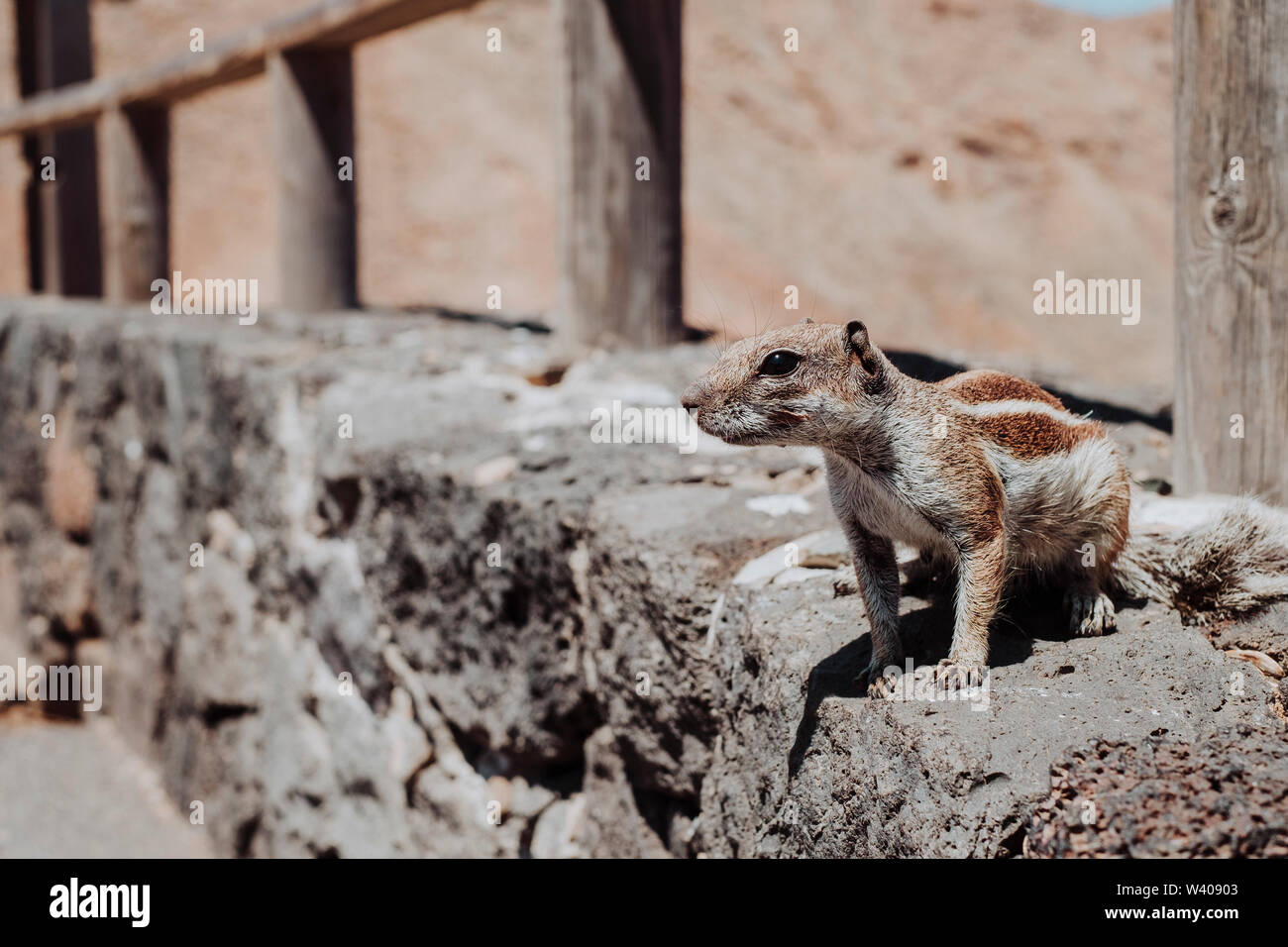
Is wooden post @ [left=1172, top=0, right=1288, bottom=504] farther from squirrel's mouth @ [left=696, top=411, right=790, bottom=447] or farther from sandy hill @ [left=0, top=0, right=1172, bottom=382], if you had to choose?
sandy hill @ [left=0, top=0, right=1172, bottom=382]

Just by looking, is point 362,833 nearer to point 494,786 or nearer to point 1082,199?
point 494,786

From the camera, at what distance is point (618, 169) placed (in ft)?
14.7

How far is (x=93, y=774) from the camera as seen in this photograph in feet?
18.5

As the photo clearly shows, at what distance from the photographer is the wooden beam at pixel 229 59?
5172 mm

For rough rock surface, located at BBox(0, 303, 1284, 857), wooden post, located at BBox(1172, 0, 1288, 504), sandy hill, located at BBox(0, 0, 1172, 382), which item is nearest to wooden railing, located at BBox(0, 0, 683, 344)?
rough rock surface, located at BBox(0, 303, 1284, 857)

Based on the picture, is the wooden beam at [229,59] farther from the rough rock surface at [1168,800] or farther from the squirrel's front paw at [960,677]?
the rough rock surface at [1168,800]

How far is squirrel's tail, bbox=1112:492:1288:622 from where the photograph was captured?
2.27 metres

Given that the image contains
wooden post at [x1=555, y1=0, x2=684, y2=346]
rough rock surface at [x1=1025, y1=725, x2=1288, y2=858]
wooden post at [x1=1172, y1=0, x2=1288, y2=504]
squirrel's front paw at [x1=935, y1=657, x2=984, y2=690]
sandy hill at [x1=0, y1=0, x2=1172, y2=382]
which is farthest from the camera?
sandy hill at [x1=0, y1=0, x2=1172, y2=382]

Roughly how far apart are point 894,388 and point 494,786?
173cm

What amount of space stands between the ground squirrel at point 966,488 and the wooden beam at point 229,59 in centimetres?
356

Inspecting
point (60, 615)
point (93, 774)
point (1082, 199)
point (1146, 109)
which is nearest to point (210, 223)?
point (60, 615)

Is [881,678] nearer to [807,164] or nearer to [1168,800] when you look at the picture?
[1168,800]

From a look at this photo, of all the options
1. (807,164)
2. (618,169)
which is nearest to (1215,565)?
(618,169)

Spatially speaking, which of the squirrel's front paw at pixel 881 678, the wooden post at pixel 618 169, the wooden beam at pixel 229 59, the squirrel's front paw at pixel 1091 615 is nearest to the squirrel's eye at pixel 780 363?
the squirrel's front paw at pixel 881 678
